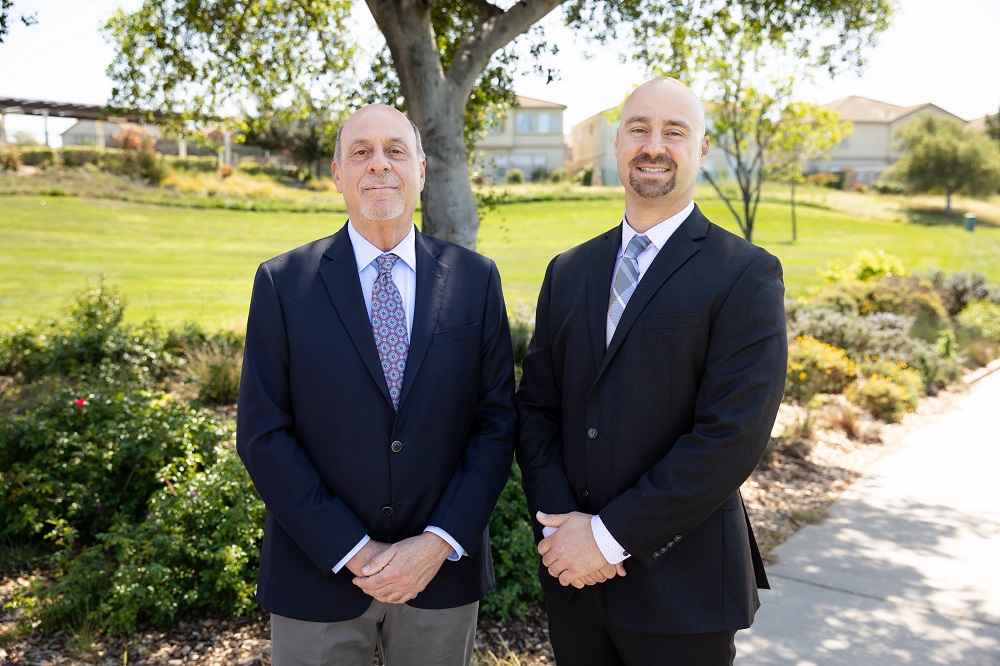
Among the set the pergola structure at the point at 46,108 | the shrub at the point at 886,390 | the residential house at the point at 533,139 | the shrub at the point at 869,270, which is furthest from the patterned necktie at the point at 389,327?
the residential house at the point at 533,139

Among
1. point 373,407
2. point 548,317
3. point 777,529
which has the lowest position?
point 777,529

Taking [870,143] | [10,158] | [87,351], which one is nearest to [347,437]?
[87,351]

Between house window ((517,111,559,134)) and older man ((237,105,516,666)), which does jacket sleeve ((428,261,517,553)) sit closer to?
older man ((237,105,516,666))

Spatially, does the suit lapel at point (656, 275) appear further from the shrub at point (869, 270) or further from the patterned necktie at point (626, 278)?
the shrub at point (869, 270)

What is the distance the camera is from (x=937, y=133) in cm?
4309

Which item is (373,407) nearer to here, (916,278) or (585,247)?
(585,247)

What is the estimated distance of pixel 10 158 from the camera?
29.8 metres

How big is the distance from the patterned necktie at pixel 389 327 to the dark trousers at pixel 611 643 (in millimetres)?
797

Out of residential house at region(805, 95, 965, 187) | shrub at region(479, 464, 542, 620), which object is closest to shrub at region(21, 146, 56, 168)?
shrub at region(479, 464, 542, 620)

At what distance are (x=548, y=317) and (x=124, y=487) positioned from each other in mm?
3192

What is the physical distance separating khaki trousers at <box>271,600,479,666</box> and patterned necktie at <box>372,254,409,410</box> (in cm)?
64

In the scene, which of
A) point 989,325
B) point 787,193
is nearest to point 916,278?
point 989,325

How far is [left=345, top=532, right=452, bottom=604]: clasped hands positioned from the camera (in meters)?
2.09

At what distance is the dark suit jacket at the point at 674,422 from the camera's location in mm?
1993
